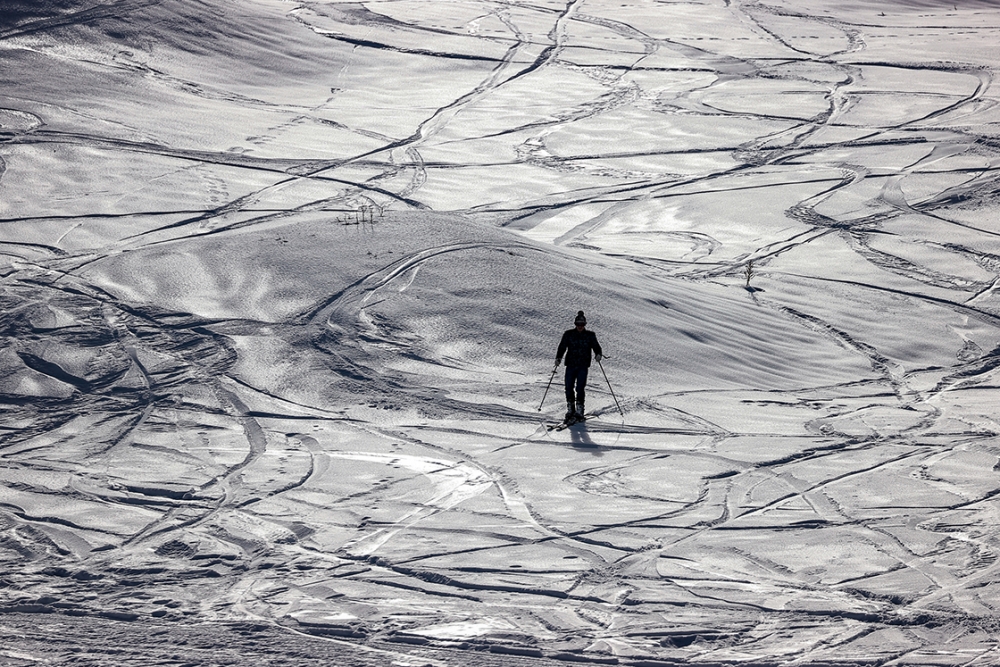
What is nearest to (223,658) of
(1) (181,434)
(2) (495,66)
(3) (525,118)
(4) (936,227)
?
(1) (181,434)

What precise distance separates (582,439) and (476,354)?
219 cm

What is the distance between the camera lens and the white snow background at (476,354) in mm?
7508

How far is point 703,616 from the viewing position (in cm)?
738

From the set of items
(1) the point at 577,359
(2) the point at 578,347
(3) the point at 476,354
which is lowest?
(3) the point at 476,354

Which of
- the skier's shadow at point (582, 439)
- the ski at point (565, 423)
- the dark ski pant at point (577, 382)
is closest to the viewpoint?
the skier's shadow at point (582, 439)

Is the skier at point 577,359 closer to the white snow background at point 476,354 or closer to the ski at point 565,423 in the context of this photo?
the ski at point 565,423

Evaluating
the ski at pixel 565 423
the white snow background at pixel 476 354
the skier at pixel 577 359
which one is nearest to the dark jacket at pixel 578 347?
the skier at pixel 577 359

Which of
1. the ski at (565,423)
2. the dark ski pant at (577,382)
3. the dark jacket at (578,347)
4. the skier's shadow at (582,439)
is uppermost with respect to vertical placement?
the dark jacket at (578,347)

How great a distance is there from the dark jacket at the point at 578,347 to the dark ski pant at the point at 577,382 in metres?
0.04

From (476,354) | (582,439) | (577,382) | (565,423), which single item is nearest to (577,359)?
(577,382)

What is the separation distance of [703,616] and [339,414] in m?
4.90

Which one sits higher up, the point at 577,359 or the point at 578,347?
the point at 578,347

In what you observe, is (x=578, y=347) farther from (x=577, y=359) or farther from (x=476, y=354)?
(x=476, y=354)

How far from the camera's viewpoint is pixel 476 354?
1250 cm
